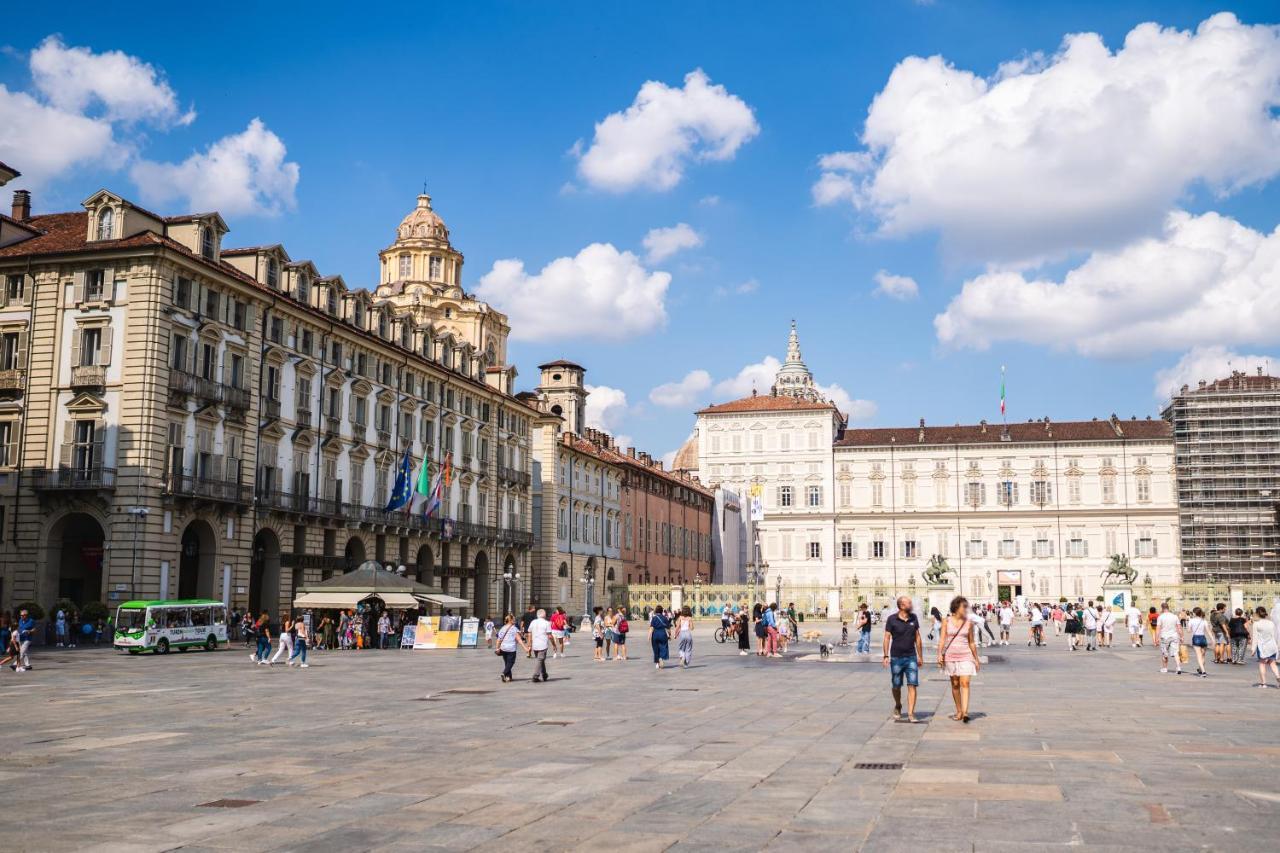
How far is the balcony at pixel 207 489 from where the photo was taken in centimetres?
4206

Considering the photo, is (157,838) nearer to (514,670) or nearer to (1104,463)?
(514,670)

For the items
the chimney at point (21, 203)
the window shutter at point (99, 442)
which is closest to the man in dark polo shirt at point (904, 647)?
the window shutter at point (99, 442)

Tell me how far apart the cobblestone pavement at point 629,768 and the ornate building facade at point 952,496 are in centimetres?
8841

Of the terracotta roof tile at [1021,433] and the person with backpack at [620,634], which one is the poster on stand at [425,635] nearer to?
the person with backpack at [620,634]

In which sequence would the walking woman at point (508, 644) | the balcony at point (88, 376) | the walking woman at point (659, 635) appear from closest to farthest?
1. the walking woman at point (508, 644)
2. the walking woman at point (659, 635)
3. the balcony at point (88, 376)

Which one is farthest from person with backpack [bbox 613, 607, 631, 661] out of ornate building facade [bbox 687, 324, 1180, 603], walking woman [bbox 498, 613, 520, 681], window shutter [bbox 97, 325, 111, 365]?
ornate building facade [bbox 687, 324, 1180, 603]

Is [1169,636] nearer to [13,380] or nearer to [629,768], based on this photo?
[629,768]

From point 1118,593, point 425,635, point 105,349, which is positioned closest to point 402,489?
point 425,635

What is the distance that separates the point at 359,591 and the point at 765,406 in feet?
256

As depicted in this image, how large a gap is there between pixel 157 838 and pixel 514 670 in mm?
22250

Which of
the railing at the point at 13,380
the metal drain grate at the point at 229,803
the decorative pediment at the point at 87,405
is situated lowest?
the metal drain grate at the point at 229,803

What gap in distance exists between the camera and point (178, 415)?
1699 inches

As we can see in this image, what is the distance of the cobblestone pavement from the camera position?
9.20 meters

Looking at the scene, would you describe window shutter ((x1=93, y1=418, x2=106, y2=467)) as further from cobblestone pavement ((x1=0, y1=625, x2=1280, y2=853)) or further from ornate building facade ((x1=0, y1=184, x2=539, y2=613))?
→ cobblestone pavement ((x1=0, y1=625, x2=1280, y2=853))
